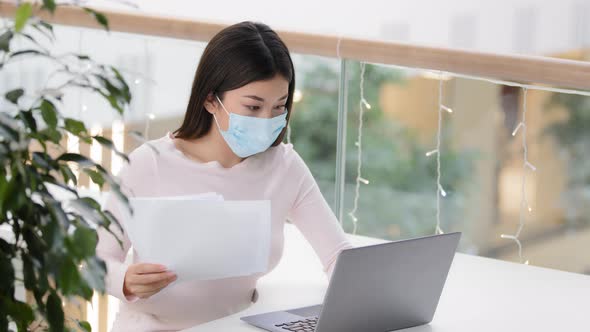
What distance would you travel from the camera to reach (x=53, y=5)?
3.59ft

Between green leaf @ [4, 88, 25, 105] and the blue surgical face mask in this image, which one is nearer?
green leaf @ [4, 88, 25, 105]

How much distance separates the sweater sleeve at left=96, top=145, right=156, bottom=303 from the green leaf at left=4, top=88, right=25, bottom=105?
1.50 ft

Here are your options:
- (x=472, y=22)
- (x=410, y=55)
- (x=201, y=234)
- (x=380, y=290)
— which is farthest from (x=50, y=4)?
(x=472, y=22)

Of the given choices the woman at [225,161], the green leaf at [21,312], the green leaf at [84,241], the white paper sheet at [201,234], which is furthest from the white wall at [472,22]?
the green leaf at [84,241]

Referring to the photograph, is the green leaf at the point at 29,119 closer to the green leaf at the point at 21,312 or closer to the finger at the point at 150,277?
the green leaf at the point at 21,312

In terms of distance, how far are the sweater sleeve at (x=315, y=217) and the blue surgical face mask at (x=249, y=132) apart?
0.40 feet

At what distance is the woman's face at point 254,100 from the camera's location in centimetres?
183

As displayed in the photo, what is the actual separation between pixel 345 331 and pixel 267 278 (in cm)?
43

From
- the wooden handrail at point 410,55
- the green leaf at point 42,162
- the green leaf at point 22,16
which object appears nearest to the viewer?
the green leaf at point 22,16

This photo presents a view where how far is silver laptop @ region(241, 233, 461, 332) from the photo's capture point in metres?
1.52

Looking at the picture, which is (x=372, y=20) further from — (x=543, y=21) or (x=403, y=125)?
(x=543, y=21)

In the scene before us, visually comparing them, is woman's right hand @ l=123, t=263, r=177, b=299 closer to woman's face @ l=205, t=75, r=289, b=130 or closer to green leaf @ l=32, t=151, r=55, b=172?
woman's face @ l=205, t=75, r=289, b=130

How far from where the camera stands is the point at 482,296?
6.22 ft

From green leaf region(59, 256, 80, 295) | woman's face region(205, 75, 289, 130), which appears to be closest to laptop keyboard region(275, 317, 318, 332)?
woman's face region(205, 75, 289, 130)
